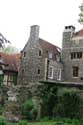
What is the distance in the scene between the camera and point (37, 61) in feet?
144

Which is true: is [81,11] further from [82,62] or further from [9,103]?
[82,62]

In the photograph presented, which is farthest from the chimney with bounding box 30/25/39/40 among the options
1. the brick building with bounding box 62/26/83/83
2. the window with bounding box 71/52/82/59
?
the window with bounding box 71/52/82/59

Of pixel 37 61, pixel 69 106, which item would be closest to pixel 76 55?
pixel 37 61

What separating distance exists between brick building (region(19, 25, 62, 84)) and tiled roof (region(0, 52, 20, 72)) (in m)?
1.73

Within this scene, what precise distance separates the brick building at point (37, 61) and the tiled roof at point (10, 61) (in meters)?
1.73

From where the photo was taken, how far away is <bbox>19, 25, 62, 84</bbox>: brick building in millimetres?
43531

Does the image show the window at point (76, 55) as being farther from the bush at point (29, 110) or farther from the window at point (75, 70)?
the bush at point (29, 110)

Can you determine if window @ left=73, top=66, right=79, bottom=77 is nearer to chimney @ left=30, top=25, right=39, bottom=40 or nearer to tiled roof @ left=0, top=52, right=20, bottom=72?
chimney @ left=30, top=25, right=39, bottom=40

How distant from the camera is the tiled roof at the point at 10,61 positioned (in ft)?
150

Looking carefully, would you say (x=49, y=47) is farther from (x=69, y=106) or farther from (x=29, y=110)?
(x=69, y=106)

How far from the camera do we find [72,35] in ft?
148

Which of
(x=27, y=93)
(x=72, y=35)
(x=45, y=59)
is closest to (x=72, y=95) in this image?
(x=27, y=93)

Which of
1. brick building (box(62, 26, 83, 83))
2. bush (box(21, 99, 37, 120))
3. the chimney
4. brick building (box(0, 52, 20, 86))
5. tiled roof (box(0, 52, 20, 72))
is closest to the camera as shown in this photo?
bush (box(21, 99, 37, 120))

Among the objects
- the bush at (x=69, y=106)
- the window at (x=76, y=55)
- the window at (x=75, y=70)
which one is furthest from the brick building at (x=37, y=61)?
the bush at (x=69, y=106)
